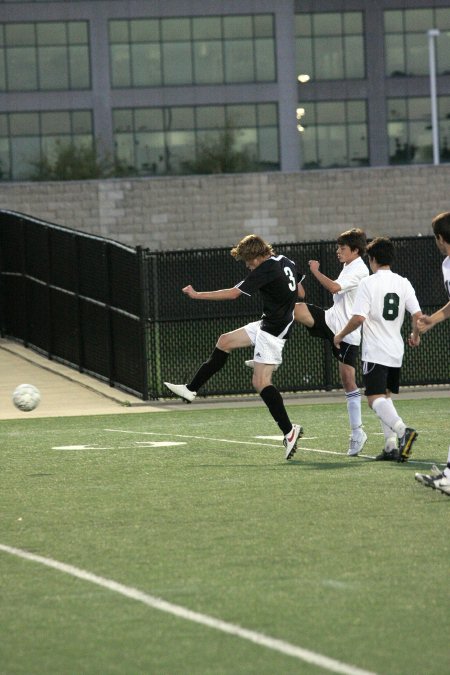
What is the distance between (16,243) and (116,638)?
68.7 ft

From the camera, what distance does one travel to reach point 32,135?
7419 centimetres

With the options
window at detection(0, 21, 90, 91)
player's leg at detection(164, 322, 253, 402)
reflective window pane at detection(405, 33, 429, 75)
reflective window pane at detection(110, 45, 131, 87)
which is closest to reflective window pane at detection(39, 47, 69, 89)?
window at detection(0, 21, 90, 91)

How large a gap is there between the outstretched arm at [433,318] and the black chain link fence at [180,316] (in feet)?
32.3

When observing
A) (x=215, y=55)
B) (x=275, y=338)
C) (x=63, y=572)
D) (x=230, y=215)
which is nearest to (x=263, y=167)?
(x=215, y=55)

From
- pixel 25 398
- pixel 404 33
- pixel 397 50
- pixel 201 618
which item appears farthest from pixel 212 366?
pixel 404 33

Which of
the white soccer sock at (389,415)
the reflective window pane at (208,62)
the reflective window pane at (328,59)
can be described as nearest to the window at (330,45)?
the reflective window pane at (328,59)

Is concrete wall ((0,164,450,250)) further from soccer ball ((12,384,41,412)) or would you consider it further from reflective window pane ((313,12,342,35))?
reflective window pane ((313,12,342,35))

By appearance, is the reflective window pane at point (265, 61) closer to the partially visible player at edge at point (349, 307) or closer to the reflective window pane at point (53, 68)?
the reflective window pane at point (53, 68)

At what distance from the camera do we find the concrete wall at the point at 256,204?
4256 centimetres

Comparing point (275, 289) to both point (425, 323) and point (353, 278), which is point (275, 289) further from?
point (425, 323)

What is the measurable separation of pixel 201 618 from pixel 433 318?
4.97m

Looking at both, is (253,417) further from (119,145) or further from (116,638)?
(119,145)

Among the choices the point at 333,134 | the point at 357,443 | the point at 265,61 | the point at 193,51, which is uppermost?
the point at 193,51

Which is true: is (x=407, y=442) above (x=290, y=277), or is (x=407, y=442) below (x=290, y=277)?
below
